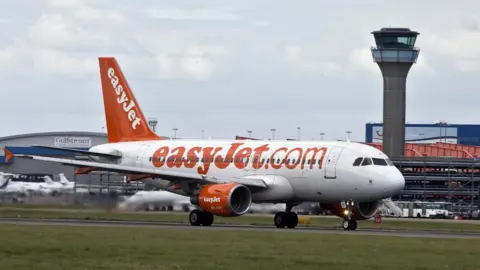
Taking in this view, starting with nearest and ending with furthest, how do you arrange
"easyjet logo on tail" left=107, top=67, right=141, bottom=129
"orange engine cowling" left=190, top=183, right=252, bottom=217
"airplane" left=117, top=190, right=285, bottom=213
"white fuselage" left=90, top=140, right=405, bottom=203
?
"orange engine cowling" left=190, top=183, right=252, bottom=217 < "white fuselage" left=90, top=140, right=405, bottom=203 < "airplane" left=117, top=190, right=285, bottom=213 < "easyjet logo on tail" left=107, top=67, right=141, bottom=129

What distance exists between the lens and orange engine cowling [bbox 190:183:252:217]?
54719mm

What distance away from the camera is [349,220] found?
55250 millimetres

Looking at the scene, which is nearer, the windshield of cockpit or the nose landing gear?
the windshield of cockpit

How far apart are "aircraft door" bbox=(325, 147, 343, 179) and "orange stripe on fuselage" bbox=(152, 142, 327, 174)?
38 centimetres

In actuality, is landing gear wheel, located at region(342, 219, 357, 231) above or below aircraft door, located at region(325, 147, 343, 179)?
below

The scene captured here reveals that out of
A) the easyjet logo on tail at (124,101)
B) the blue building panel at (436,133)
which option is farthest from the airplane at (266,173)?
the blue building panel at (436,133)

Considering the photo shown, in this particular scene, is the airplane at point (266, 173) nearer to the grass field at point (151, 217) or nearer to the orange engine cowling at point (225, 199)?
the orange engine cowling at point (225, 199)

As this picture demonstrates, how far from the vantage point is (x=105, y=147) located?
214 ft

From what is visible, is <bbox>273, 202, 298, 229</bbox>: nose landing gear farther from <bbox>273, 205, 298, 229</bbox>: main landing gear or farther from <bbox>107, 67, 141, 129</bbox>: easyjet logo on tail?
<bbox>107, 67, 141, 129</bbox>: easyjet logo on tail

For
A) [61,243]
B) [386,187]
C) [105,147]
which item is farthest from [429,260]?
[105,147]

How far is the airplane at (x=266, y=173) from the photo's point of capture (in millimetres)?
55062

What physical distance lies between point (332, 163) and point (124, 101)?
53.1ft

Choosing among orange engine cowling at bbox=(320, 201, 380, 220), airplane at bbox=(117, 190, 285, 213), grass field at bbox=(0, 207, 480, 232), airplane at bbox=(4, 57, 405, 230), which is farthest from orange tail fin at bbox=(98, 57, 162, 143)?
orange engine cowling at bbox=(320, 201, 380, 220)

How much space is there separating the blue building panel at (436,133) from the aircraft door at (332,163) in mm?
126210
